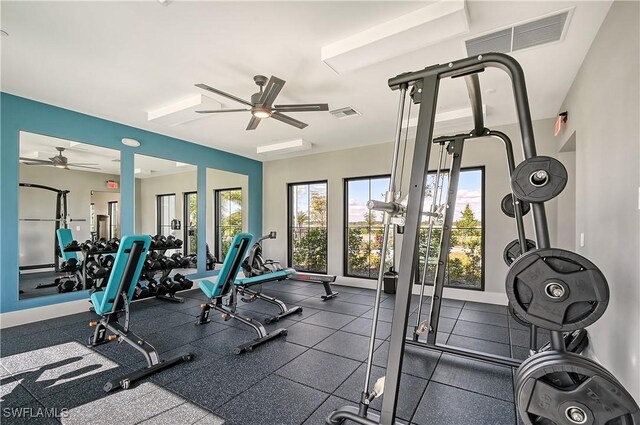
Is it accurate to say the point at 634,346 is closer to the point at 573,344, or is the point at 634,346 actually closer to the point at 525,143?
the point at 573,344

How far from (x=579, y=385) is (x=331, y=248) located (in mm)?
5283

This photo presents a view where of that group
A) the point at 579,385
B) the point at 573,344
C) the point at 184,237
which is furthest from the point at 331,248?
the point at 579,385

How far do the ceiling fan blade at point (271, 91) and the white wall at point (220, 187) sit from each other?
144 inches

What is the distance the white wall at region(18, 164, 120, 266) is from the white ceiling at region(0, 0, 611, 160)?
98 cm

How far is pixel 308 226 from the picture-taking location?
22.6ft

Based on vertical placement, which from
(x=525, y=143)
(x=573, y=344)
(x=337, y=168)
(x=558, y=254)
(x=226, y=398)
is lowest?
(x=226, y=398)

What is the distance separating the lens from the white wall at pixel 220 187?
6.54 meters

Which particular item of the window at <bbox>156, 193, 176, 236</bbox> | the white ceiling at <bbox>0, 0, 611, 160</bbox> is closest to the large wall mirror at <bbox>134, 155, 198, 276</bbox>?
the window at <bbox>156, 193, 176, 236</bbox>

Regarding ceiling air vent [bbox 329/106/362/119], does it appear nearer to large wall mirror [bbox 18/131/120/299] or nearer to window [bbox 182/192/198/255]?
window [bbox 182/192/198/255]

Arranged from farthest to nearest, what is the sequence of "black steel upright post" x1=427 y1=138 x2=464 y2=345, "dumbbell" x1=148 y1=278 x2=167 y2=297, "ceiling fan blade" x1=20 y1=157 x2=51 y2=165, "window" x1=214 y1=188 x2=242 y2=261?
"window" x1=214 y1=188 x2=242 y2=261 → "dumbbell" x1=148 y1=278 x2=167 y2=297 → "ceiling fan blade" x1=20 y1=157 x2=51 y2=165 → "black steel upright post" x1=427 y1=138 x2=464 y2=345

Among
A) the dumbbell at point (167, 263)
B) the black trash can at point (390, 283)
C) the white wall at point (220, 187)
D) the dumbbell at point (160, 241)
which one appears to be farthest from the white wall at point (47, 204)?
the black trash can at point (390, 283)

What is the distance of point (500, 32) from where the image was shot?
246cm

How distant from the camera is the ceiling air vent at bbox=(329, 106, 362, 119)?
415 cm

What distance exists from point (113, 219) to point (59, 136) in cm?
138
